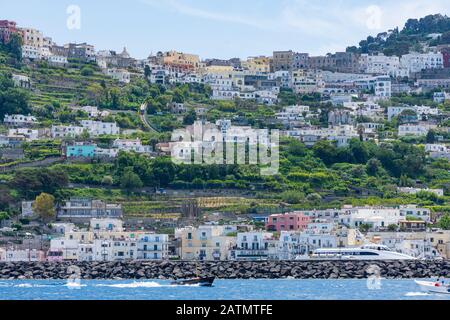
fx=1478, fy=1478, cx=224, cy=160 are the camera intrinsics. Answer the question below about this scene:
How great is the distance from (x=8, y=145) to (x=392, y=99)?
28806mm

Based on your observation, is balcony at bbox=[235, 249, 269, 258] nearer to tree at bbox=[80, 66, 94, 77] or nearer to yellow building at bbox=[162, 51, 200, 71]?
tree at bbox=[80, 66, 94, 77]

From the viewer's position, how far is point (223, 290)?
30375mm

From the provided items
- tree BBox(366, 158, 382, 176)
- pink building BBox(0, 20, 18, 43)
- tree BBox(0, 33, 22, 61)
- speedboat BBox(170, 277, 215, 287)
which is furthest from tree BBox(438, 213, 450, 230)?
pink building BBox(0, 20, 18, 43)

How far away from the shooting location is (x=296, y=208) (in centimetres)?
5434

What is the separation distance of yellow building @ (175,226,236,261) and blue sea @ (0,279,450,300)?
8408 millimetres

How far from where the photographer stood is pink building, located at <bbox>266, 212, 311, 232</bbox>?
163 feet

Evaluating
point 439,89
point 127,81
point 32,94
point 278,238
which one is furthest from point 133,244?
point 439,89

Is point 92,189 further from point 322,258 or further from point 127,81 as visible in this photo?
point 127,81

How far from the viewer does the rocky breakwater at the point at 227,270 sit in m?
38.8

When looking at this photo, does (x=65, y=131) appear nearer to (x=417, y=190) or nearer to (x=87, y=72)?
(x=87, y=72)

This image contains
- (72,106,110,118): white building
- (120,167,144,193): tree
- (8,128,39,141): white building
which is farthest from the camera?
(72,106,110,118): white building

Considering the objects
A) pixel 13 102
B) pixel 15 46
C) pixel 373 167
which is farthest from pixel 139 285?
pixel 15 46

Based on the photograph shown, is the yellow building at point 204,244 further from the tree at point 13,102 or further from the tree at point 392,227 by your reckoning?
the tree at point 13,102

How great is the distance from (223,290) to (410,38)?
80720mm
